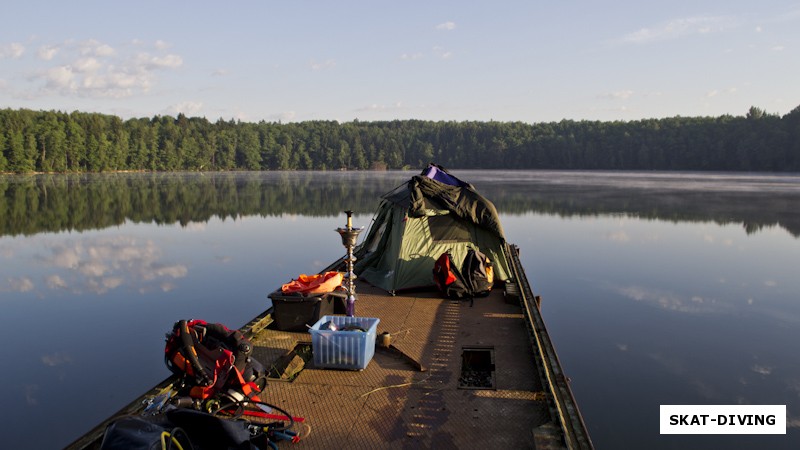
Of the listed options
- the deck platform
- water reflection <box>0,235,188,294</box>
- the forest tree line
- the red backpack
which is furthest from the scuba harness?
the forest tree line

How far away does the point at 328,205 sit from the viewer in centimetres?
3141

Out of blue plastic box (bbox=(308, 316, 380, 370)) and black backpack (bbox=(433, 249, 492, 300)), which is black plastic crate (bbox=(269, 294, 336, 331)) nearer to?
blue plastic box (bbox=(308, 316, 380, 370))

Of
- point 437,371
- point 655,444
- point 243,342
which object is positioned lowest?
point 655,444

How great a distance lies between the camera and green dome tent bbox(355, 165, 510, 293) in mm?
9211

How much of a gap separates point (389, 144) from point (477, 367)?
103157mm

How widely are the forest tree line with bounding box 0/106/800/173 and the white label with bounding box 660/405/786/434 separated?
78715 mm

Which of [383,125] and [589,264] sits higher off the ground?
[383,125]

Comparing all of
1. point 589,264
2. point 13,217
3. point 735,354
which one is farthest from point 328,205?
point 735,354

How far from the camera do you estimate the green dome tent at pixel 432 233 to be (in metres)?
9.21

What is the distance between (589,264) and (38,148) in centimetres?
7815

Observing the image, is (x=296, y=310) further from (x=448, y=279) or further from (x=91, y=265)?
(x=91, y=265)

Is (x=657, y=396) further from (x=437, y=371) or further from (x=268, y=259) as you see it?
(x=268, y=259)

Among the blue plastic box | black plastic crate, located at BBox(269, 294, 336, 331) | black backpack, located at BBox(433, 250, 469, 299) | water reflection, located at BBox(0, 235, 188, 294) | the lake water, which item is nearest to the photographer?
the blue plastic box

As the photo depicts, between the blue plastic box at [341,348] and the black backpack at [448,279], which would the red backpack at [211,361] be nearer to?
the blue plastic box at [341,348]
